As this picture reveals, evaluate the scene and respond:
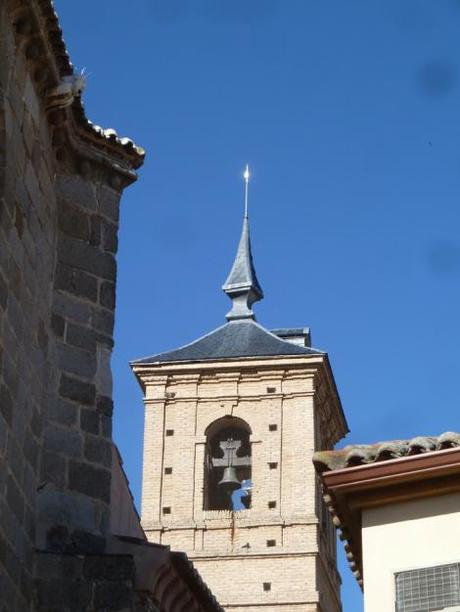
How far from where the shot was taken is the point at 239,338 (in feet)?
127

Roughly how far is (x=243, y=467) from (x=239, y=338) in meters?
3.32

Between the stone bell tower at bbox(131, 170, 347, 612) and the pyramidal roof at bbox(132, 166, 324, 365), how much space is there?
7 cm

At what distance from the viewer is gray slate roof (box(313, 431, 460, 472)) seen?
1017 centimetres

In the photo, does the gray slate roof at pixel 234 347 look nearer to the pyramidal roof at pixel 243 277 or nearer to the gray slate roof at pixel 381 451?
the pyramidal roof at pixel 243 277

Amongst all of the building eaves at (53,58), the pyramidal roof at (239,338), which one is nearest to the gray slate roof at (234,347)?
the pyramidal roof at (239,338)

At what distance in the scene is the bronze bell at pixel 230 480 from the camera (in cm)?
3650

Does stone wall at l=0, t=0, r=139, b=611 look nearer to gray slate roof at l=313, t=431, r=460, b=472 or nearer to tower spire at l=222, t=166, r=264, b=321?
gray slate roof at l=313, t=431, r=460, b=472

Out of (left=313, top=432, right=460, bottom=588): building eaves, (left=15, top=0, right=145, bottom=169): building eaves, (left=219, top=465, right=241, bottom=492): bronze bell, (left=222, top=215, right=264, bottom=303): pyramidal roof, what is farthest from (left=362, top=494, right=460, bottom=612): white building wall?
(left=222, top=215, right=264, bottom=303): pyramidal roof

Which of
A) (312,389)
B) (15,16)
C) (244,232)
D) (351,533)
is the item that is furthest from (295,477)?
(15,16)

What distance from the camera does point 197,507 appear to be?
35812mm

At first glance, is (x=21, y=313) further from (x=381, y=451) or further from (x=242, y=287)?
(x=242, y=287)

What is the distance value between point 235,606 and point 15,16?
1061 inches

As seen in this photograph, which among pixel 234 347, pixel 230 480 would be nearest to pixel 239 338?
pixel 234 347

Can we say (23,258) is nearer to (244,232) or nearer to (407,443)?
(407,443)
